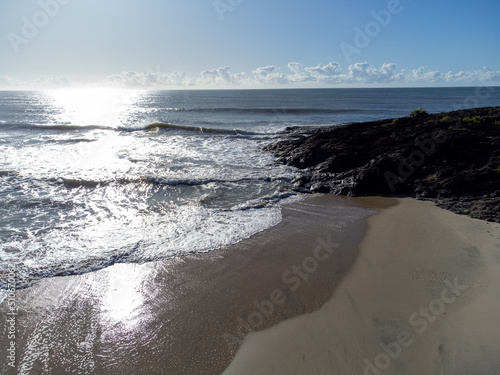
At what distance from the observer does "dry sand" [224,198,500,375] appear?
374cm

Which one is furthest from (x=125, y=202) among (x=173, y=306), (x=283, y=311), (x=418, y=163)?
(x=418, y=163)

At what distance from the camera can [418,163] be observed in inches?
436

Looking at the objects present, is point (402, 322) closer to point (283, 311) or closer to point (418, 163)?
point (283, 311)

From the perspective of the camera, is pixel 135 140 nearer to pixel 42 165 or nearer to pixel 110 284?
pixel 42 165

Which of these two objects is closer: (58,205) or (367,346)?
(367,346)

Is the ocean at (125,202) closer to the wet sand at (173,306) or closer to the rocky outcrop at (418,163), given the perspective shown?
the wet sand at (173,306)

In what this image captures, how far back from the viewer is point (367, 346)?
13.0ft

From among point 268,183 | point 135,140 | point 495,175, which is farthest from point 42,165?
point 495,175

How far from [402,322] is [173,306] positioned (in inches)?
137

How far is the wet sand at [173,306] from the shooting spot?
3.97m

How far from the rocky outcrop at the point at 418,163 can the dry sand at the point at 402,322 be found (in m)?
2.98

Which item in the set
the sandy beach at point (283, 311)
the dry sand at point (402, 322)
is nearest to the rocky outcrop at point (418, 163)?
the sandy beach at point (283, 311)

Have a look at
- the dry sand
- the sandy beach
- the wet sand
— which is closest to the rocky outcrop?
the sandy beach

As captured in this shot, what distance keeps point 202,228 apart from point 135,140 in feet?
55.2
